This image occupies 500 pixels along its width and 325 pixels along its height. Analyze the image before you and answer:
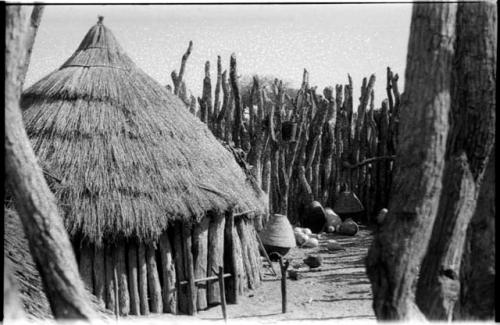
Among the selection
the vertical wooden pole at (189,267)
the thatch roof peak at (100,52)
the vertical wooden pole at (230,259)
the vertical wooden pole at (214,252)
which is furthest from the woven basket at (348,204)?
the vertical wooden pole at (189,267)

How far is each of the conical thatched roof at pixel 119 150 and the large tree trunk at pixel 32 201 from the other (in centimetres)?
429

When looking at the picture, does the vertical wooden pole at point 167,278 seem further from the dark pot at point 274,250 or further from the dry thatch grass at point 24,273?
the dry thatch grass at point 24,273

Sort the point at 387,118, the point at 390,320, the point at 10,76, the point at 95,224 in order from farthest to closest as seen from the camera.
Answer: the point at 387,118 → the point at 95,224 → the point at 390,320 → the point at 10,76

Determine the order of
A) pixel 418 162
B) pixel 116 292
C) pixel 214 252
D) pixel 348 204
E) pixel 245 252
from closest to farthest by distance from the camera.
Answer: pixel 418 162, pixel 116 292, pixel 214 252, pixel 245 252, pixel 348 204

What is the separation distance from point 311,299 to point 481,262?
518 centimetres

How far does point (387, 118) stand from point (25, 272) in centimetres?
1252

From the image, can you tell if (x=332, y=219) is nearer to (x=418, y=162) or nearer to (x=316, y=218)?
(x=316, y=218)

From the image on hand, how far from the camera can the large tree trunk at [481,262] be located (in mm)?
3533

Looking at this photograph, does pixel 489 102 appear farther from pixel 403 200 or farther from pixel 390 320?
pixel 390 320

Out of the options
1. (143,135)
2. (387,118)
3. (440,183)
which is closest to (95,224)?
(143,135)

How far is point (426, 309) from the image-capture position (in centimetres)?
337


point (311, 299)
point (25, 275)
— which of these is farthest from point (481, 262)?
point (311, 299)

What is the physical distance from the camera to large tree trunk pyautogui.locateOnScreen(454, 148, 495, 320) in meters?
3.53

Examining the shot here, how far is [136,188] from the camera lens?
7.55 m
